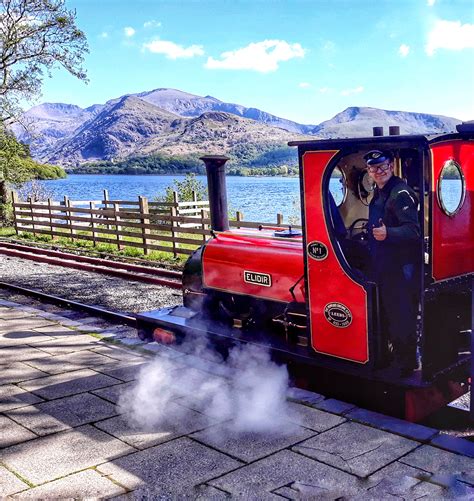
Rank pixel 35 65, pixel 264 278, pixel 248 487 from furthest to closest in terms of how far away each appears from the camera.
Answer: pixel 35 65 → pixel 264 278 → pixel 248 487

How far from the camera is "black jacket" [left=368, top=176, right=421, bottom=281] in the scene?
3.92 m

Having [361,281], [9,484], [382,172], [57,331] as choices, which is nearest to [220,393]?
[361,281]

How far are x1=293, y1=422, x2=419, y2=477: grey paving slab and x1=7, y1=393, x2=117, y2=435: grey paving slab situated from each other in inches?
66.0

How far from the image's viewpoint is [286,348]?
476 cm

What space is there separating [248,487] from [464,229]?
2326mm

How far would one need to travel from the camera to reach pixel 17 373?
5.64 metres

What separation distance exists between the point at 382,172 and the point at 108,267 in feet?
28.7

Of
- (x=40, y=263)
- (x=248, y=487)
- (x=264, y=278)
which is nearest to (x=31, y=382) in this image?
(x=264, y=278)

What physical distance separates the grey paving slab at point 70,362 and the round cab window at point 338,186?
Result: 9.25 feet

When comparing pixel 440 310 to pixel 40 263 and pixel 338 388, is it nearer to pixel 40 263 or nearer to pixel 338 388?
pixel 338 388

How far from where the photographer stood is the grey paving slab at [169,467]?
11.6ft

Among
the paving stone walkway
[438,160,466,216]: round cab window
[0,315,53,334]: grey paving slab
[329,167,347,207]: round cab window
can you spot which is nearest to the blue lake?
[329,167,347,207]: round cab window

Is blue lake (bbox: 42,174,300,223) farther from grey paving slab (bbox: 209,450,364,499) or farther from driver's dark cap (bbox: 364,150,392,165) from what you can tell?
grey paving slab (bbox: 209,450,364,499)

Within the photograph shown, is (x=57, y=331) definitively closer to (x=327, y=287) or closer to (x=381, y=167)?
(x=327, y=287)
